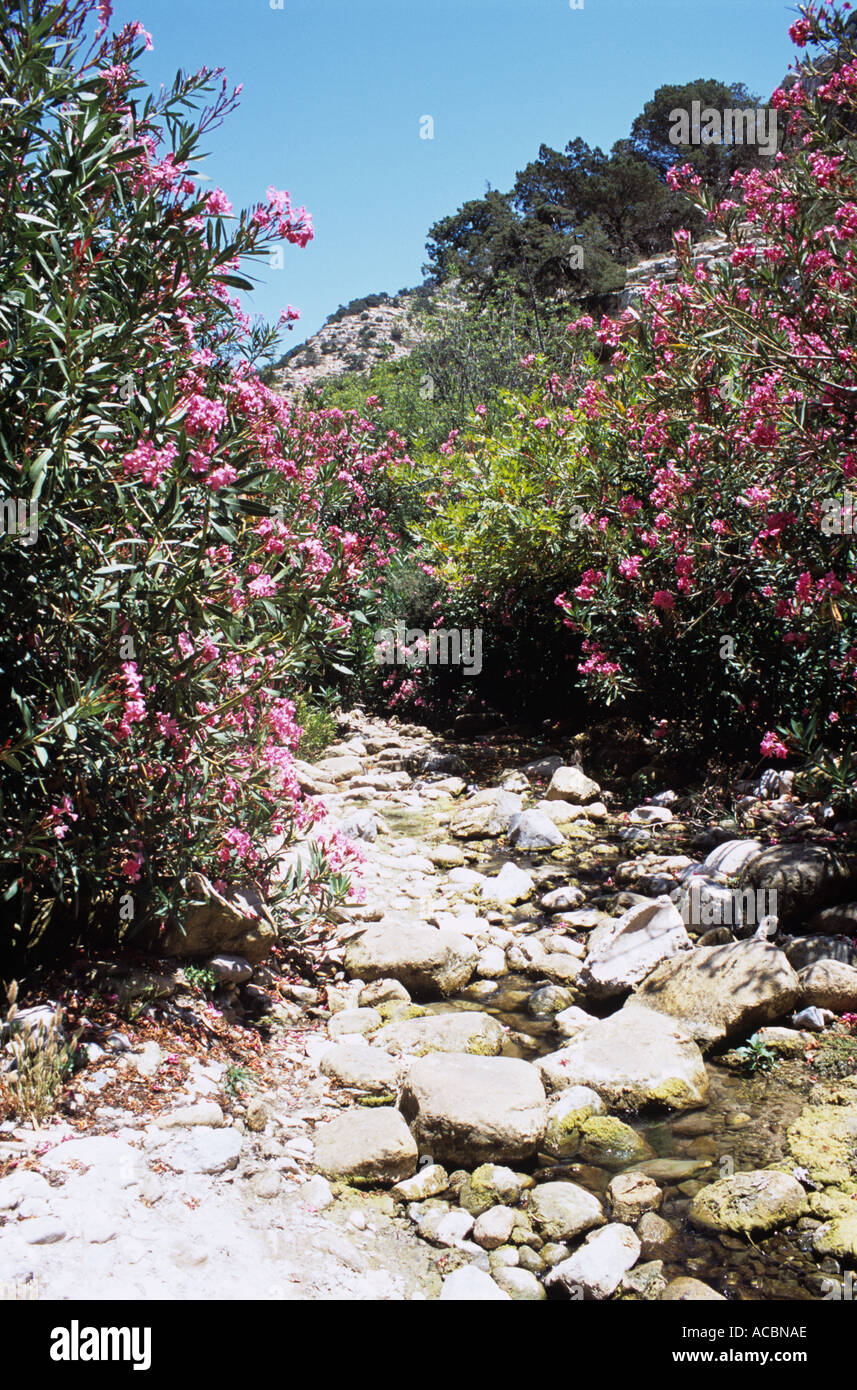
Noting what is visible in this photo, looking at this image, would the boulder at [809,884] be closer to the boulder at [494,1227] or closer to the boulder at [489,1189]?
the boulder at [489,1189]

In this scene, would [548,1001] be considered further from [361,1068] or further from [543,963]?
[361,1068]

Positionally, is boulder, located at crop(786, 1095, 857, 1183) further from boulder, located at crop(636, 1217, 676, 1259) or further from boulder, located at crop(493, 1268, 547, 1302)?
boulder, located at crop(493, 1268, 547, 1302)

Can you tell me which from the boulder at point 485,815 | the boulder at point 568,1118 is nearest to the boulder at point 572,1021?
the boulder at point 568,1118

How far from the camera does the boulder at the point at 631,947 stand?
5234 millimetres

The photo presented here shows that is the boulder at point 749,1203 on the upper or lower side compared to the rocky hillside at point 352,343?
lower

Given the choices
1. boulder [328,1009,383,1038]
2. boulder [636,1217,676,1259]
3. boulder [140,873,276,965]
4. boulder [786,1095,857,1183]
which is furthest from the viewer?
boulder [328,1009,383,1038]

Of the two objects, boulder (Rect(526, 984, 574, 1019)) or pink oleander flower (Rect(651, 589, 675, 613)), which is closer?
boulder (Rect(526, 984, 574, 1019))

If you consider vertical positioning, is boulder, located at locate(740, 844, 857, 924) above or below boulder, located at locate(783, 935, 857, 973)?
above

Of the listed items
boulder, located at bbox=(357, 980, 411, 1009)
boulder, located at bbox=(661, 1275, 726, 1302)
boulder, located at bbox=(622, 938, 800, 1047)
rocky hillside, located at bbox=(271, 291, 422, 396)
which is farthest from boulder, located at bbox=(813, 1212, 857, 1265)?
rocky hillside, located at bbox=(271, 291, 422, 396)

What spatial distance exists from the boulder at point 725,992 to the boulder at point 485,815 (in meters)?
3.21

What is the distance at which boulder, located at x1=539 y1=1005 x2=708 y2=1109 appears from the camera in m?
4.13

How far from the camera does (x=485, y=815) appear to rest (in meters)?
8.45

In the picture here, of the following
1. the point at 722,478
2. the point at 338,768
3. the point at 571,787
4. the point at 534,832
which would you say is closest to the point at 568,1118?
the point at 534,832
